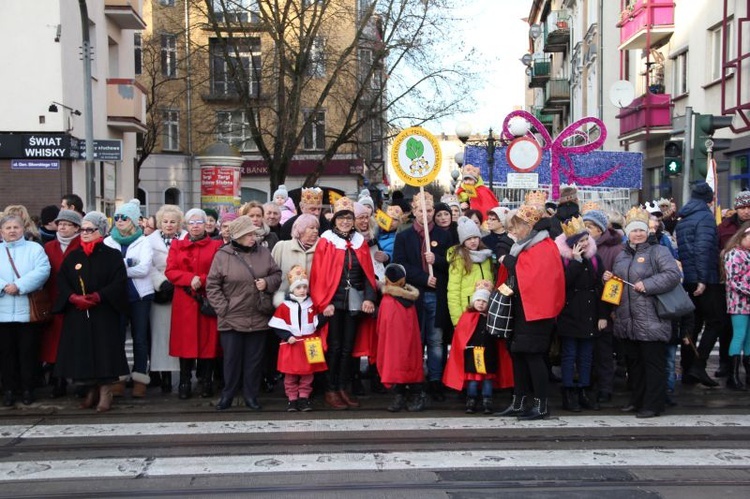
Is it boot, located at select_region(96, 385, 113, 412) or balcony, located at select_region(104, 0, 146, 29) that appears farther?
balcony, located at select_region(104, 0, 146, 29)

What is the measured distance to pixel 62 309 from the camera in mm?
8391

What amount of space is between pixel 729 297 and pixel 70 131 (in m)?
17.0

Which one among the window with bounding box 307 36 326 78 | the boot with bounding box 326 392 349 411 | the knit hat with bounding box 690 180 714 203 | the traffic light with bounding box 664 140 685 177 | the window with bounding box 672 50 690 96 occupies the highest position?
the window with bounding box 307 36 326 78

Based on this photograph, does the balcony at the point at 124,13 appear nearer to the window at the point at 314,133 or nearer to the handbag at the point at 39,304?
the window at the point at 314,133

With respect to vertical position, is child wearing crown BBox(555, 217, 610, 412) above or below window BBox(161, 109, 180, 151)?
below

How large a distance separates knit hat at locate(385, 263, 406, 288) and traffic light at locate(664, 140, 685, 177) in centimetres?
808

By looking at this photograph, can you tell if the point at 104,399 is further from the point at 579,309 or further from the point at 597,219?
the point at 597,219

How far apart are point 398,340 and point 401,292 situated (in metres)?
0.46

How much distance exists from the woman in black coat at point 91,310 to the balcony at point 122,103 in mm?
18079

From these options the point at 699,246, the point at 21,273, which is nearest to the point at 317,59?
the point at 699,246

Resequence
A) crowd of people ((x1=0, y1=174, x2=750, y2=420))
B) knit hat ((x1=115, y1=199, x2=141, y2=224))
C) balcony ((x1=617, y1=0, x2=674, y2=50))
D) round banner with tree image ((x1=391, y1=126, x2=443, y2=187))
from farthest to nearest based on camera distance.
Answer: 1. balcony ((x1=617, y1=0, x2=674, y2=50))
2. round banner with tree image ((x1=391, y1=126, x2=443, y2=187))
3. knit hat ((x1=115, y1=199, x2=141, y2=224))
4. crowd of people ((x1=0, y1=174, x2=750, y2=420))

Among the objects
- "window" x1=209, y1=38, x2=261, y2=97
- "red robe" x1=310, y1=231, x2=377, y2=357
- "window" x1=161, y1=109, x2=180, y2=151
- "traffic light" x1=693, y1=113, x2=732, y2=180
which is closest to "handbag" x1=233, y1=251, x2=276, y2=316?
"red robe" x1=310, y1=231, x2=377, y2=357

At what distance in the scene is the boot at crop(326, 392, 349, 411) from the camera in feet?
28.3

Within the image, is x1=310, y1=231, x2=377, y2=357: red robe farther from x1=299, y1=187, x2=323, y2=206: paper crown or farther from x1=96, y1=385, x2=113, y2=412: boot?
x1=96, y1=385, x2=113, y2=412: boot
